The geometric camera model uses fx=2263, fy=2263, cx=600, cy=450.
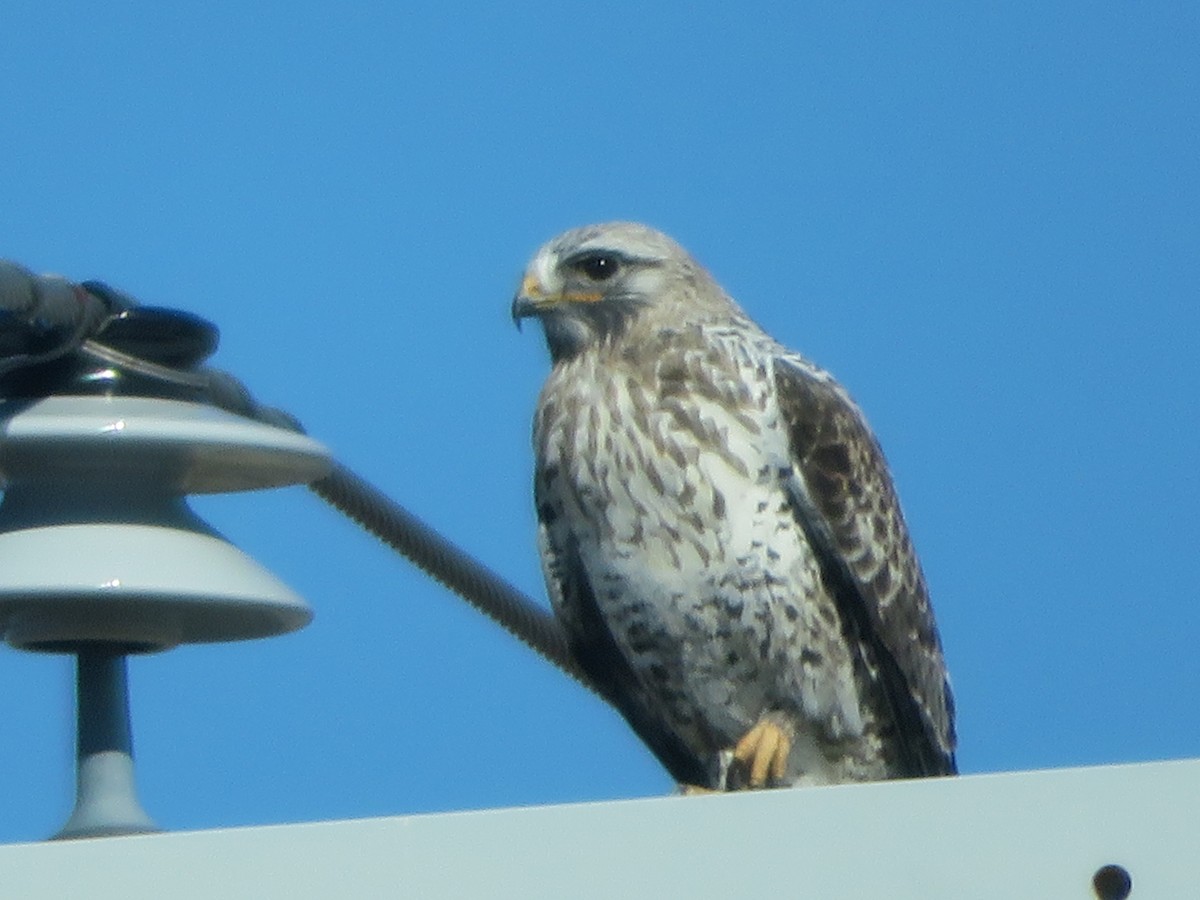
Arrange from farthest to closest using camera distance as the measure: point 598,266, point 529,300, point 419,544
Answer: point 598,266
point 529,300
point 419,544

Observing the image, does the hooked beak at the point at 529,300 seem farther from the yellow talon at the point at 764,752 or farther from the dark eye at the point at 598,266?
the yellow talon at the point at 764,752

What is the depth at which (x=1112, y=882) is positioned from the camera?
2199 millimetres

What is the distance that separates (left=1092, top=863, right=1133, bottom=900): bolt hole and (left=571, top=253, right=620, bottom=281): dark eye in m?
3.83

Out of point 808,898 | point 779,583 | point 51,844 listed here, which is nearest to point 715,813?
point 808,898

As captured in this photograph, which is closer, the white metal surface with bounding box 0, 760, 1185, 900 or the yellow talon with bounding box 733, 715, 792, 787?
A: the white metal surface with bounding box 0, 760, 1185, 900

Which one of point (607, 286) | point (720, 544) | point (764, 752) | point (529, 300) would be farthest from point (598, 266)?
point (764, 752)

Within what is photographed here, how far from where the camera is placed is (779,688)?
5.42 m

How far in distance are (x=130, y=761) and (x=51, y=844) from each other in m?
0.95

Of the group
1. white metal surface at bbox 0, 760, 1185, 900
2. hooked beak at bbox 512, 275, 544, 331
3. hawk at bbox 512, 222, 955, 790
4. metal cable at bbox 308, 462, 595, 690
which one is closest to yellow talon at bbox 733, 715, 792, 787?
hawk at bbox 512, 222, 955, 790

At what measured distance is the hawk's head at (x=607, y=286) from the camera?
582 centimetres

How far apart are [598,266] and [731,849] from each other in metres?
3.81

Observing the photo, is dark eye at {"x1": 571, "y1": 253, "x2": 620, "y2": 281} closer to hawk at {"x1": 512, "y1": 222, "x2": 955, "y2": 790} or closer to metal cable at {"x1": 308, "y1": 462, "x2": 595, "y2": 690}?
hawk at {"x1": 512, "y1": 222, "x2": 955, "y2": 790}

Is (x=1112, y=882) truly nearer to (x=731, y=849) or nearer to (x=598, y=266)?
(x=731, y=849)

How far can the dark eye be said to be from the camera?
5.90m
